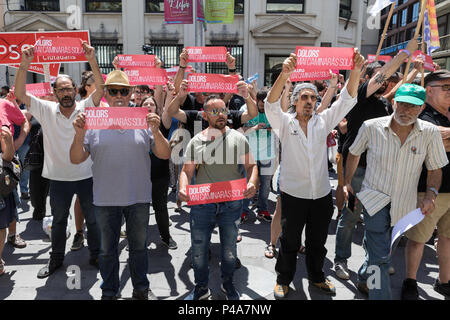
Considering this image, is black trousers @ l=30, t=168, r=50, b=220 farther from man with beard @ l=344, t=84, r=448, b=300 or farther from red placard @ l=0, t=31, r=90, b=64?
man with beard @ l=344, t=84, r=448, b=300

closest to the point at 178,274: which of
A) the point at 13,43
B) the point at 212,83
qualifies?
the point at 212,83

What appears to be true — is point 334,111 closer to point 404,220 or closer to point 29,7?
point 404,220

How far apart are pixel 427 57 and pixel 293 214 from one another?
11.7 ft

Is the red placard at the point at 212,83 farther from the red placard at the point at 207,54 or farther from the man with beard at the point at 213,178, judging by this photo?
the man with beard at the point at 213,178

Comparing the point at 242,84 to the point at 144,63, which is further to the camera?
the point at 144,63

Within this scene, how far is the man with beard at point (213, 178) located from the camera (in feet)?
9.81

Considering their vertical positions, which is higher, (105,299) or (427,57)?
(427,57)

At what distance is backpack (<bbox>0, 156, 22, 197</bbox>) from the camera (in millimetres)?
3387

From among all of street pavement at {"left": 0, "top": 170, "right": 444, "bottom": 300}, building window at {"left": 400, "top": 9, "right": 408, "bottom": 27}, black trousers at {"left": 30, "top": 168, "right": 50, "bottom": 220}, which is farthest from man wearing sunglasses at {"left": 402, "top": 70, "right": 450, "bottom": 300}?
building window at {"left": 400, "top": 9, "right": 408, "bottom": 27}

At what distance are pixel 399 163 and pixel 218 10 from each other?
9.18m

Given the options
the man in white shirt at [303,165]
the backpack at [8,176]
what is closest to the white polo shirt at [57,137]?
the backpack at [8,176]

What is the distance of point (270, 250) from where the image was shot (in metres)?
4.13

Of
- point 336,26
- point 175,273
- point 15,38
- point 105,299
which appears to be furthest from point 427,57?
point 336,26

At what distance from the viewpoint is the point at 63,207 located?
3.62 metres
